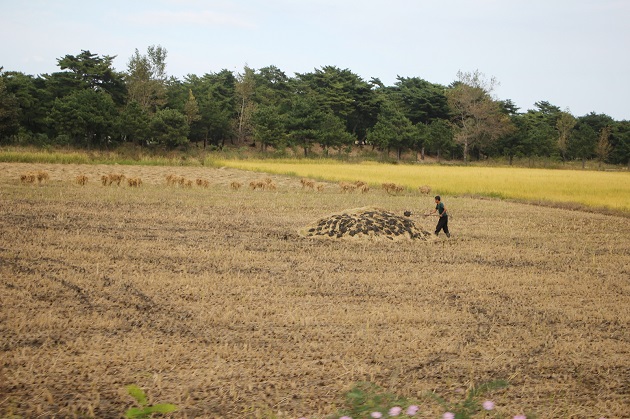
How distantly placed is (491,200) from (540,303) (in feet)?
56.9

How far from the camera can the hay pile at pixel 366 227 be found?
12.7 meters

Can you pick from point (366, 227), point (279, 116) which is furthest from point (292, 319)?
point (279, 116)

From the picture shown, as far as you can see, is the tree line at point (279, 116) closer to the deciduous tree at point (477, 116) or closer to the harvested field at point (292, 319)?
the deciduous tree at point (477, 116)

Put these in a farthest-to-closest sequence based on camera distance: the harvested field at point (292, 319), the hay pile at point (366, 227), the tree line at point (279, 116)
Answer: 1. the tree line at point (279, 116)
2. the hay pile at point (366, 227)
3. the harvested field at point (292, 319)

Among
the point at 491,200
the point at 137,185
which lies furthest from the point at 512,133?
the point at 137,185

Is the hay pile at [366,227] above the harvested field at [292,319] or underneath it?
above

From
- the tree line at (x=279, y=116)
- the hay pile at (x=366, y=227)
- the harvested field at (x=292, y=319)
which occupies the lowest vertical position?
the harvested field at (x=292, y=319)

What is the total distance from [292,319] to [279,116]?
5162cm

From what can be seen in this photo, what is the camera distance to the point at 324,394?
4.63m

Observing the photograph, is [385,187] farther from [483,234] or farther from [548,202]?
[483,234]

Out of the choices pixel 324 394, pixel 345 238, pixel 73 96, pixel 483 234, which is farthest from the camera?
pixel 73 96

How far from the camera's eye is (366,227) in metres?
12.8

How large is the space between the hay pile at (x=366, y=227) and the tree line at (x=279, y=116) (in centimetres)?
3719

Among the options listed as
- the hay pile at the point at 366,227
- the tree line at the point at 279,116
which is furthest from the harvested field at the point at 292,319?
the tree line at the point at 279,116
